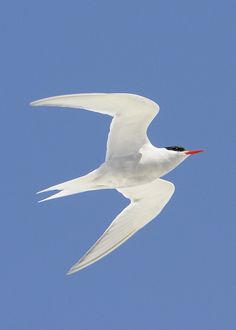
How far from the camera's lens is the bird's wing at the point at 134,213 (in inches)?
567

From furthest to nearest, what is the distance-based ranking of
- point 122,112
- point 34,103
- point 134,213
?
1. point 134,213
2. point 122,112
3. point 34,103

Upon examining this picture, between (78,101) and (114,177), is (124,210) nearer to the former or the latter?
(114,177)

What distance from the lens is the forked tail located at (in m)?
13.5

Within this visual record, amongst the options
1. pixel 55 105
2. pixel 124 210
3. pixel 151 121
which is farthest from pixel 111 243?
pixel 55 105

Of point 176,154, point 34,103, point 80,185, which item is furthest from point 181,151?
point 34,103

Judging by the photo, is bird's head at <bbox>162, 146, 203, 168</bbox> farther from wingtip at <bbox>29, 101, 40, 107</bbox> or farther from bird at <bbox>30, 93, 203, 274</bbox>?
wingtip at <bbox>29, 101, 40, 107</bbox>

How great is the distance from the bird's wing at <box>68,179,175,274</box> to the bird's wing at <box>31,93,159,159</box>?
1.11 m

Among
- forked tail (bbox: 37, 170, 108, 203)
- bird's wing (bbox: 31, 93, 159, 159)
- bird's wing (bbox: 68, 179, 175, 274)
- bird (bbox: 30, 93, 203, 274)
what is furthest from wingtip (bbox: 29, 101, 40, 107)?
bird's wing (bbox: 68, 179, 175, 274)

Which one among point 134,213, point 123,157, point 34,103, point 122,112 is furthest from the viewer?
point 134,213

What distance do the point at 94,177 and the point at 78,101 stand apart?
1447mm

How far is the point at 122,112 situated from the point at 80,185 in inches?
44.4

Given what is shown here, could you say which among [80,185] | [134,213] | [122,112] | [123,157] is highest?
[122,112]

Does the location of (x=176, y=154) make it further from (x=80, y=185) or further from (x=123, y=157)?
(x=80, y=185)

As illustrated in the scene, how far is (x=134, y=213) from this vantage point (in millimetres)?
15203
